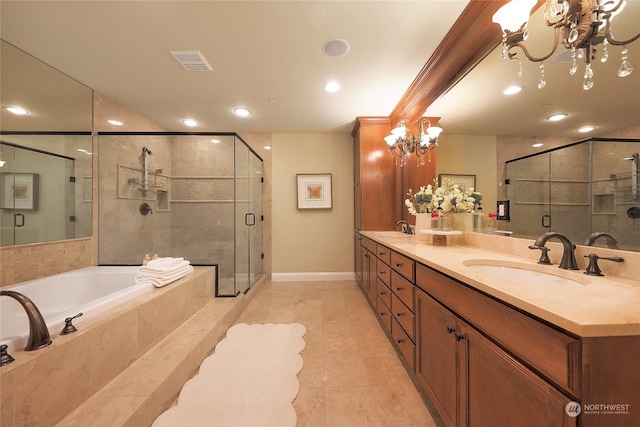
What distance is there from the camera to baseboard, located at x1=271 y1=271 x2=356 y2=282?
3.78 metres

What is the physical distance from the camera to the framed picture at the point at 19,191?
5.65 ft

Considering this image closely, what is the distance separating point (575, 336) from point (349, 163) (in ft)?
11.4

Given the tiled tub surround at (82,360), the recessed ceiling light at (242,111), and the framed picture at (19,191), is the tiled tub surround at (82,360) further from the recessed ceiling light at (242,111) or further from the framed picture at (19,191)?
the recessed ceiling light at (242,111)

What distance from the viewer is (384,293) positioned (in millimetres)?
1992

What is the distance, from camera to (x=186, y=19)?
5.15 feet

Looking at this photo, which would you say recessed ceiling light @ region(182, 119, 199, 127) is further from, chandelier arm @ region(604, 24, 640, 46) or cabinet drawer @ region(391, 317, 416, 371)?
chandelier arm @ region(604, 24, 640, 46)

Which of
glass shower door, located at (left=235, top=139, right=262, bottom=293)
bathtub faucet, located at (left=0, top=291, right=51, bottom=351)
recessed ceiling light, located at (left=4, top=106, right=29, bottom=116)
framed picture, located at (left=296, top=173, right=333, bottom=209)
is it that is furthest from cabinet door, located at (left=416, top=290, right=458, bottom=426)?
recessed ceiling light, located at (left=4, top=106, right=29, bottom=116)

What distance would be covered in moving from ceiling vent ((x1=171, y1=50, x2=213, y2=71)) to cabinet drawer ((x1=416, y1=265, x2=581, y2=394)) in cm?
246

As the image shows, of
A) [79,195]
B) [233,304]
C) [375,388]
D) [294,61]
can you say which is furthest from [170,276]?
[294,61]

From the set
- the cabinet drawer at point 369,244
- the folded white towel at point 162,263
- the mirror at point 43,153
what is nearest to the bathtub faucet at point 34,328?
the folded white towel at point 162,263

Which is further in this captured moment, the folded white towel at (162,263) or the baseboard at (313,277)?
the baseboard at (313,277)

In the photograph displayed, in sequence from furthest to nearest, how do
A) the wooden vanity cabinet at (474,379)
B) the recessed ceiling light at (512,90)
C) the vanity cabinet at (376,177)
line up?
1. the vanity cabinet at (376,177)
2. the recessed ceiling light at (512,90)
3. the wooden vanity cabinet at (474,379)

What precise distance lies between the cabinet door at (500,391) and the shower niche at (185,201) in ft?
7.61

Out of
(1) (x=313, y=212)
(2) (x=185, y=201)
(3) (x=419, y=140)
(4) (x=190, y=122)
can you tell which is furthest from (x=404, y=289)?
(4) (x=190, y=122)
